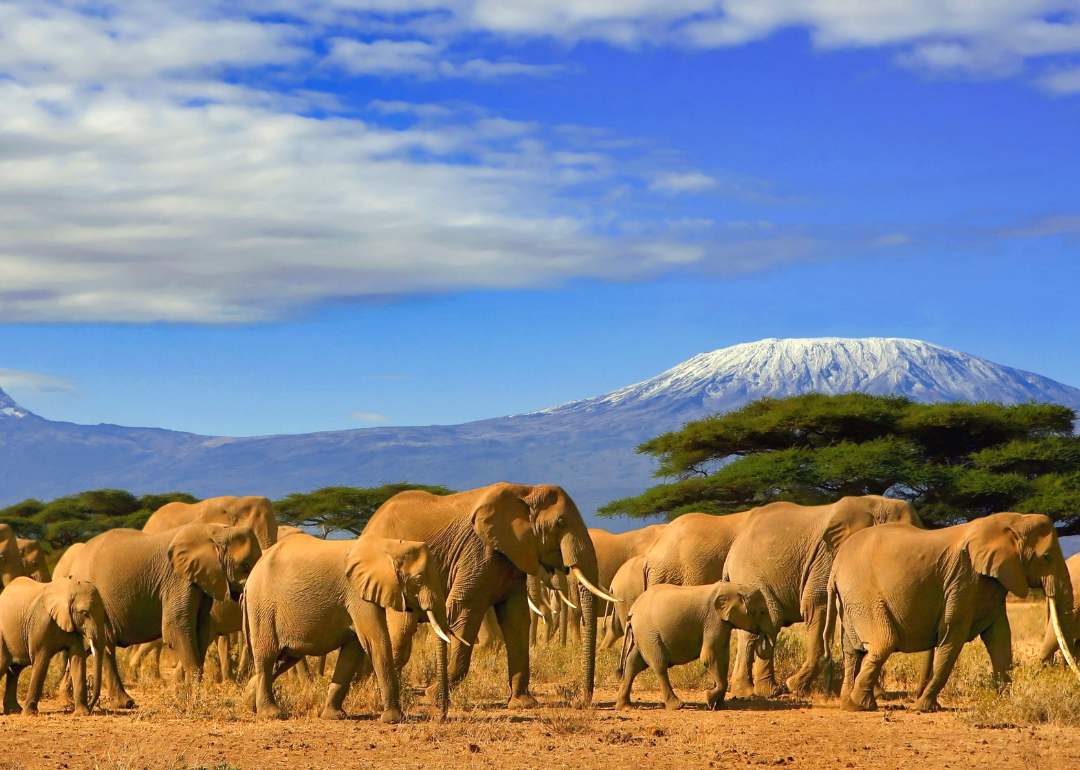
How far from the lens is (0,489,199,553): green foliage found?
175 ft

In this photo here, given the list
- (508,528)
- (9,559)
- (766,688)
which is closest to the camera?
(508,528)

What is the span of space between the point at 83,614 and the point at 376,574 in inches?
132

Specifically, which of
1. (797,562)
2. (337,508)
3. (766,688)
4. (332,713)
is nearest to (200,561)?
(332,713)

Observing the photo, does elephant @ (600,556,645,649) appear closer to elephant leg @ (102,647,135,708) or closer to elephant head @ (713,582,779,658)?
elephant head @ (713,582,779,658)

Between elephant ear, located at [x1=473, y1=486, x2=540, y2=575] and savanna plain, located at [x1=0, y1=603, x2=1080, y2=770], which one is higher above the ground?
elephant ear, located at [x1=473, y1=486, x2=540, y2=575]

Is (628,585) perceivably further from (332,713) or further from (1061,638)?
(1061,638)

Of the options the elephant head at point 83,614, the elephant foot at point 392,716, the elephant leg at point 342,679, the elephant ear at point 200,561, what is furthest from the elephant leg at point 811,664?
the elephant head at point 83,614

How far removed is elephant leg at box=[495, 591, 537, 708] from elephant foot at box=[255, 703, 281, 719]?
94.2 inches

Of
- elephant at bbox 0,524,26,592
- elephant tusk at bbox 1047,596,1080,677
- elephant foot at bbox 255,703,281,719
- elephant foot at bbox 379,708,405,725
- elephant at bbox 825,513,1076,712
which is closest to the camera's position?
elephant foot at bbox 379,708,405,725

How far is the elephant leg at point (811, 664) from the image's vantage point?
14.5 m

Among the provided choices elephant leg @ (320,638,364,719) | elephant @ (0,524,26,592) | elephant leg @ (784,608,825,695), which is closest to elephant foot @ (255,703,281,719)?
elephant leg @ (320,638,364,719)

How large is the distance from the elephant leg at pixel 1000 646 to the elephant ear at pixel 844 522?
1959 mm

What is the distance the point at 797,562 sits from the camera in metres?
15.0

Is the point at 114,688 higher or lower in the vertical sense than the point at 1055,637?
lower
